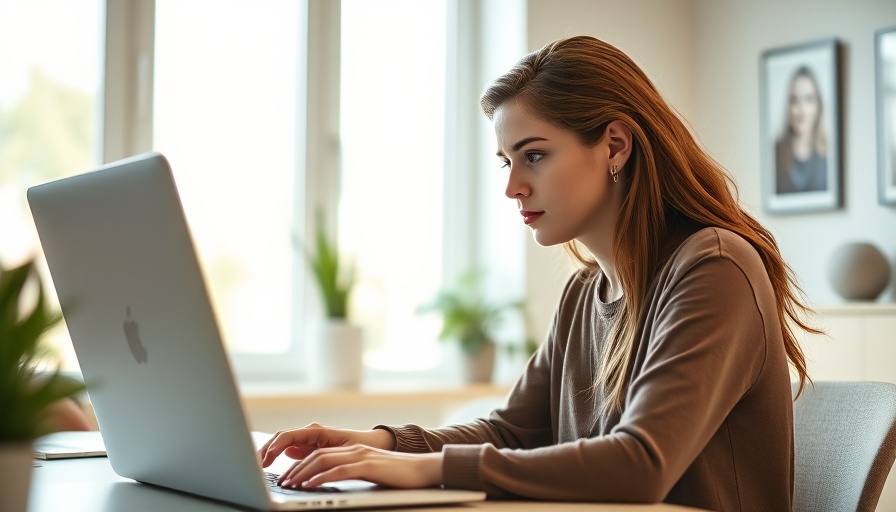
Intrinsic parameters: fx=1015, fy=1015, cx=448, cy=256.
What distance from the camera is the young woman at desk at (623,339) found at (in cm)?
112

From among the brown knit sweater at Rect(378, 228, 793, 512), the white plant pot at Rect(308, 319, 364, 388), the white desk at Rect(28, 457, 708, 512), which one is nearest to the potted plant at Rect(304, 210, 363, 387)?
the white plant pot at Rect(308, 319, 364, 388)

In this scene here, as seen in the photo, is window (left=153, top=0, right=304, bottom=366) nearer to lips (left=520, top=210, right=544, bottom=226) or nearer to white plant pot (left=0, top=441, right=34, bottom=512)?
lips (left=520, top=210, right=544, bottom=226)

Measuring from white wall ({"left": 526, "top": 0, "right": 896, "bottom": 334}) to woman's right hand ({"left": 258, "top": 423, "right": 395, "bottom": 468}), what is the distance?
215 cm

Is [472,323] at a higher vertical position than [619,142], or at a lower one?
lower

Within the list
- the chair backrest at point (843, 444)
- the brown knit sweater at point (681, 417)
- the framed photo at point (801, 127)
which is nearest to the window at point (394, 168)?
the framed photo at point (801, 127)

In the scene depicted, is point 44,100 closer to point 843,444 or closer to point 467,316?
point 467,316

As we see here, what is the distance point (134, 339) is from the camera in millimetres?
1119

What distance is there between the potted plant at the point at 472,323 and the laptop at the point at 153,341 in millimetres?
2431

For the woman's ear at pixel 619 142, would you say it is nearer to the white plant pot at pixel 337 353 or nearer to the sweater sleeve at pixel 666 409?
the sweater sleeve at pixel 666 409

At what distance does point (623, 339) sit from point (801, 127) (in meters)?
2.62

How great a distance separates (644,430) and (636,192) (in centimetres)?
50

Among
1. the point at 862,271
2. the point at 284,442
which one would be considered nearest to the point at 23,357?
the point at 284,442

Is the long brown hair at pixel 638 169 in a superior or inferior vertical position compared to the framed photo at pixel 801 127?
inferior

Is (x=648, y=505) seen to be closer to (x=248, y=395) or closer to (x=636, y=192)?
(x=636, y=192)
